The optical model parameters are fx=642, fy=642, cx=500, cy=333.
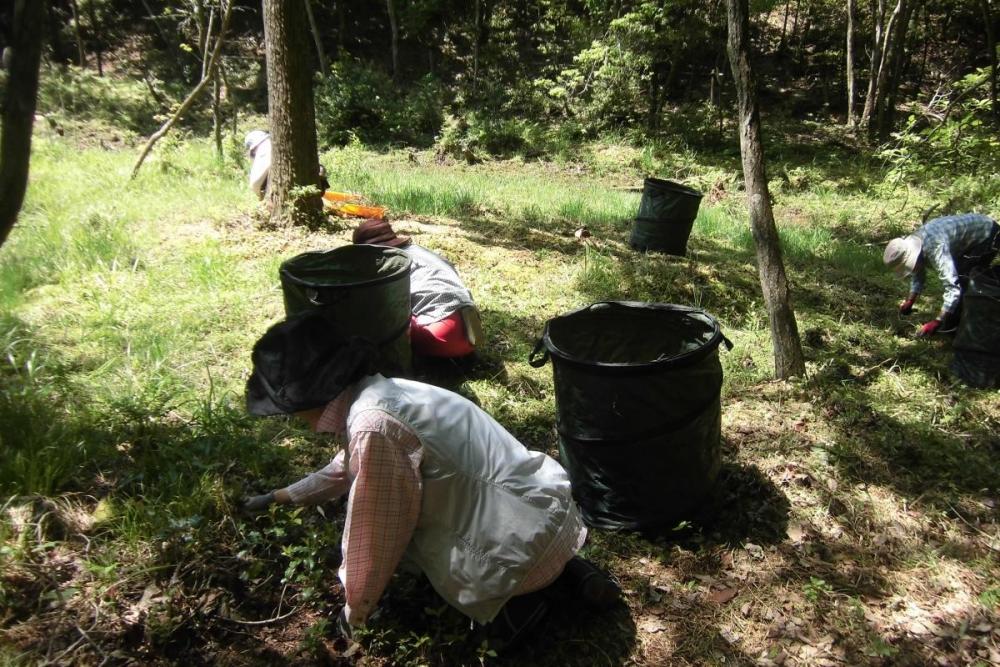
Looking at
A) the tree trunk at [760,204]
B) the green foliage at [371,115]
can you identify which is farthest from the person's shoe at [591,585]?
the green foliage at [371,115]

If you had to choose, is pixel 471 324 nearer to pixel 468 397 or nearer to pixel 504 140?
pixel 468 397

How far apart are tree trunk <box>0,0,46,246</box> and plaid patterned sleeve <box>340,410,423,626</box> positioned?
4.49ft

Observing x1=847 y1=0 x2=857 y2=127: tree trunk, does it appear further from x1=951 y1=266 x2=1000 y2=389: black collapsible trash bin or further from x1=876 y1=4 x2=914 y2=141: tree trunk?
x1=951 y1=266 x2=1000 y2=389: black collapsible trash bin

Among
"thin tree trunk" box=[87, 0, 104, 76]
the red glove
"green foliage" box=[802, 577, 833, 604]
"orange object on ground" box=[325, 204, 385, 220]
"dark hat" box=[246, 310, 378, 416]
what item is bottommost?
"green foliage" box=[802, 577, 833, 604]

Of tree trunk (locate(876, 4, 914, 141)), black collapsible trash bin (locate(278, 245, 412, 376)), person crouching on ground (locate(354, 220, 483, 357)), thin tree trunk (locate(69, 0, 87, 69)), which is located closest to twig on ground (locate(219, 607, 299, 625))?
black collapsible trash bin (locate(278, 245, 412, 376))

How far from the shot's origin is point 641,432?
103 inches

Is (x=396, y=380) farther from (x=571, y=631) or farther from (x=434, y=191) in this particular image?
(x=434, y=191)

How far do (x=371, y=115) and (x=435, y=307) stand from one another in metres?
13.8

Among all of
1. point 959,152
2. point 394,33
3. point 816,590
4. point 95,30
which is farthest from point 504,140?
point 95,30

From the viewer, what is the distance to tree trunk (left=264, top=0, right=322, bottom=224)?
579 cm

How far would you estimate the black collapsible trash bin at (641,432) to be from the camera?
101 inches

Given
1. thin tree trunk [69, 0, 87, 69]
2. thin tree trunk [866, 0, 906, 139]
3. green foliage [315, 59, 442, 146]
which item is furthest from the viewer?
thin tree trunk [69, 0, 87, 69]

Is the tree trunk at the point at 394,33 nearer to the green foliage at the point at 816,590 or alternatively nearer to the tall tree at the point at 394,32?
the tall tree at the point at 394,32

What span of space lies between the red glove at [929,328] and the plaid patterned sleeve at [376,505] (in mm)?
4821
